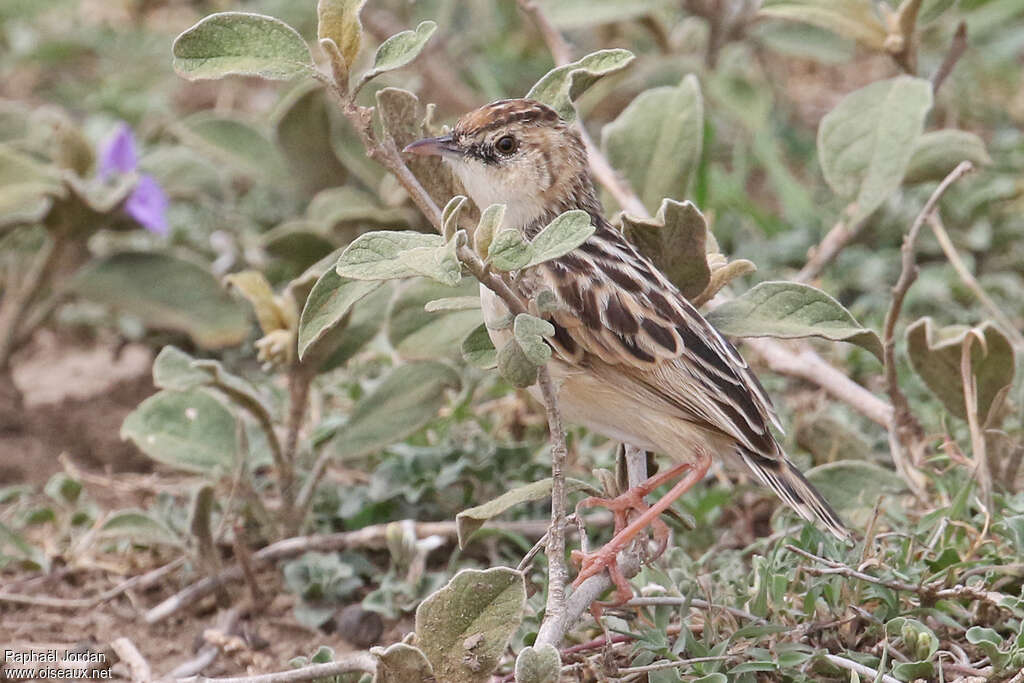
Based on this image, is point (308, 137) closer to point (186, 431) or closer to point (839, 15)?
point (186, 431)

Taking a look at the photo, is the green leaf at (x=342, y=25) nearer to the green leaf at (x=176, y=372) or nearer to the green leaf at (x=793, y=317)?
the green leaf at (x=176, y=372)

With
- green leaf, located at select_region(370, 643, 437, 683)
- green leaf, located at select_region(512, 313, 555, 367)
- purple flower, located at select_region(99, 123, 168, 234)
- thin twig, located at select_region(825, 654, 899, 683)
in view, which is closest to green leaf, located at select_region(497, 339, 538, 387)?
green leaf, located at select_region(512, 313, 555, 367)

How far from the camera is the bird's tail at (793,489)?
11.2 feet

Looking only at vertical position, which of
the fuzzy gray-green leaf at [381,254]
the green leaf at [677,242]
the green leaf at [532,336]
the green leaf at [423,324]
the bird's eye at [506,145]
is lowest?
the green leaf at [423,324]

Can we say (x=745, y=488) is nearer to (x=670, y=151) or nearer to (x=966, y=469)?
(x=966, y=469)

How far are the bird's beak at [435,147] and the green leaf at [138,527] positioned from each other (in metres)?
1.41

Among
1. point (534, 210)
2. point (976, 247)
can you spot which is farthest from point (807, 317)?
point (976, 247)

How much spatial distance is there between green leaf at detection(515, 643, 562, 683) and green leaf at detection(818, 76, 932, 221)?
2139 millimetres

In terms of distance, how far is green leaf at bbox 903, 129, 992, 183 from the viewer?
4.75m

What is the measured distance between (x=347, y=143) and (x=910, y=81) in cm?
241

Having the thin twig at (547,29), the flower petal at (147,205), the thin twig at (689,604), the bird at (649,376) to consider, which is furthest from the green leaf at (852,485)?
the flower petal at (147,205)

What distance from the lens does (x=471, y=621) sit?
3.03 meters

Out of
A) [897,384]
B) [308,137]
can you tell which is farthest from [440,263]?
[308,137]

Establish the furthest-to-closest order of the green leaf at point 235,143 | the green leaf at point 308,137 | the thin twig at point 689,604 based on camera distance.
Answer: the green leaf at point 235,143 < the green leaf at point 308,137 < the thin twig at point 689,604
